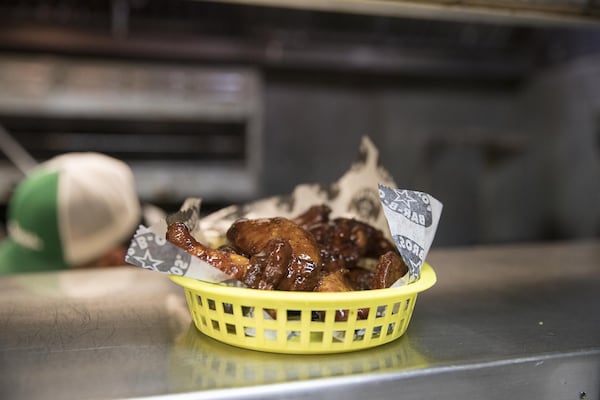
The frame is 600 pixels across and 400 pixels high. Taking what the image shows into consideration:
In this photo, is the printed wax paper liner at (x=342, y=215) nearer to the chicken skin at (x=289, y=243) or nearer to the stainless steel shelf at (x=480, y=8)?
the chicken skin at (x=289, y=243)

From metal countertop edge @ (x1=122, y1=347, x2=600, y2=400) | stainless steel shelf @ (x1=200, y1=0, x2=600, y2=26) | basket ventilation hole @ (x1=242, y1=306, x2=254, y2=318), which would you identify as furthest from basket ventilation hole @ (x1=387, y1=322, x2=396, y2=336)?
stainless steel shelf @ (x1=200, y1=0, x2=600, y2=26)

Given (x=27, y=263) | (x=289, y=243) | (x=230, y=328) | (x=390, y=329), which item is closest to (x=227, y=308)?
(x=230, y=328)

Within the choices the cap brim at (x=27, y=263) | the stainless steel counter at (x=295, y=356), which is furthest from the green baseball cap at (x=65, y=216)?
the stainless steel counter at (x=295, y=356)

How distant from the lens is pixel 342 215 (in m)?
1.14

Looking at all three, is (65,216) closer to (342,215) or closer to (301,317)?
(342,215)

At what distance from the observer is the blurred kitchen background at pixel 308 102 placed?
2822 millimetres

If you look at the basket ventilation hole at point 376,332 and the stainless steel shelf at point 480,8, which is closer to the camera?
the basket ventilation hole at point 376,332

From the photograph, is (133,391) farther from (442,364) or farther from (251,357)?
(442,364)

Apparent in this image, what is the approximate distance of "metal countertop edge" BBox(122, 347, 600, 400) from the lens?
0.62m

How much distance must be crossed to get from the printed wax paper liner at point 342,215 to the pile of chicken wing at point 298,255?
26 millimetres

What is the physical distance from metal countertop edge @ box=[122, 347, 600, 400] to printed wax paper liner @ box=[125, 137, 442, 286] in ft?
0.46

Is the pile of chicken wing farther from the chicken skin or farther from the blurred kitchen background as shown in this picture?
the blurred kitchen background

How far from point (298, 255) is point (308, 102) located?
2.77 m

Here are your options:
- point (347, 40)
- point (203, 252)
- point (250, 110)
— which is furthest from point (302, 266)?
point (347, 40)
